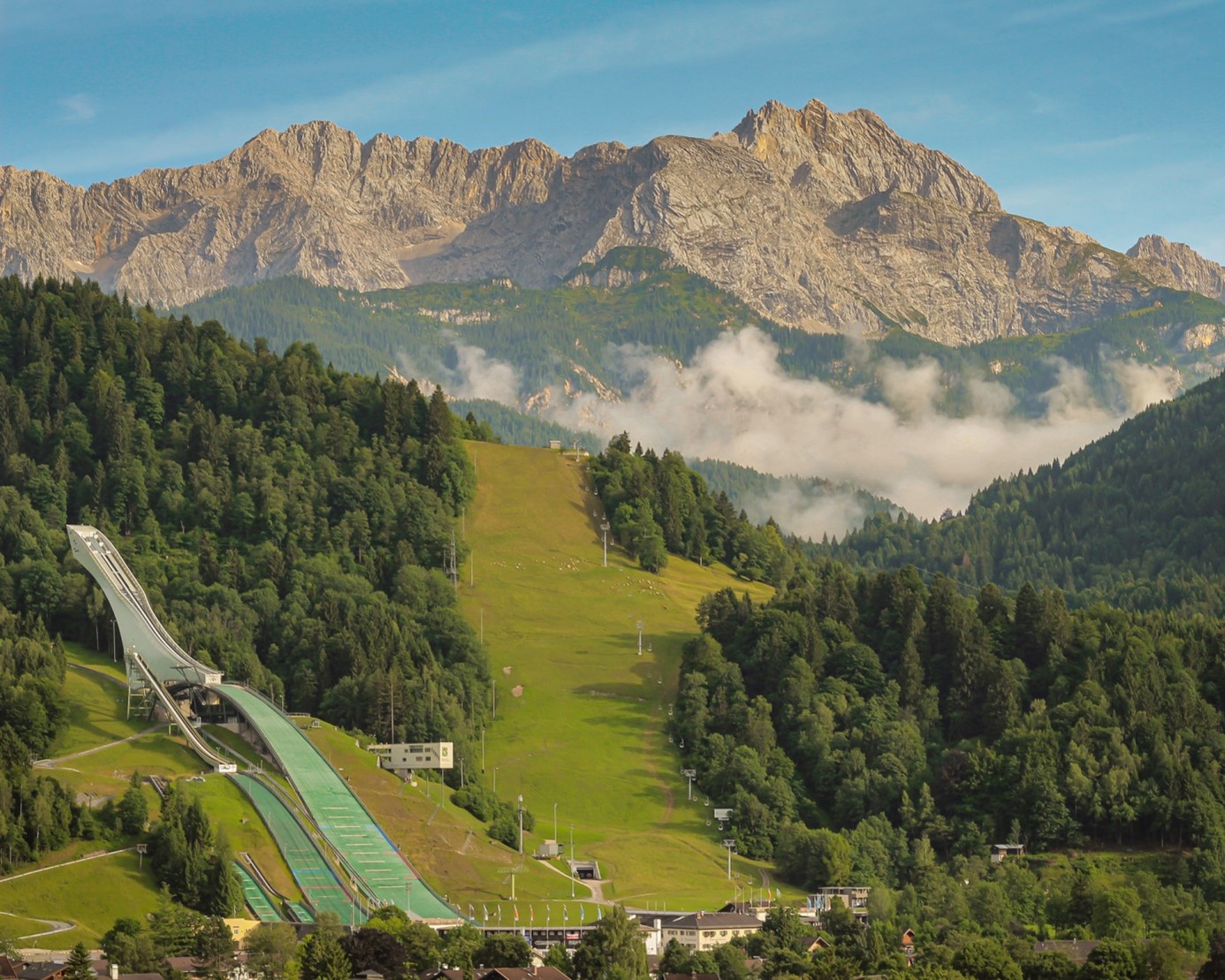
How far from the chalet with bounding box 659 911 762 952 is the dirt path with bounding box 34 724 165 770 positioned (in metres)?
50.0

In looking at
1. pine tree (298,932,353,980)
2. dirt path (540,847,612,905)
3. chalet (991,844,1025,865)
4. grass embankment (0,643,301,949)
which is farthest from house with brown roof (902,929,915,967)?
grass embankment (0,643,301,949)

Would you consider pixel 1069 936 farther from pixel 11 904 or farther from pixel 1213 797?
pixel 11 904

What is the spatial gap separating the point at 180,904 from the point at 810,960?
138 ft

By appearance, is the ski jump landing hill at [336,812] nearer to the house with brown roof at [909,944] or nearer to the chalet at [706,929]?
the chalet at [706,929]

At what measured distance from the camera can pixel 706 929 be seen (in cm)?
16250

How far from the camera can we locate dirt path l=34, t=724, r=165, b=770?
18080cm

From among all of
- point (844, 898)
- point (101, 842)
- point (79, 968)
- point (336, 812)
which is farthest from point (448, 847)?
point (79, 968)

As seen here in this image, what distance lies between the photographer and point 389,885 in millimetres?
170125

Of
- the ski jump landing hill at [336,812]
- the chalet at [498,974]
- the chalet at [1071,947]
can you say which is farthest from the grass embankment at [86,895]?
the chalet at [1071,947]

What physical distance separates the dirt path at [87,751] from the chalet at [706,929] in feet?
164

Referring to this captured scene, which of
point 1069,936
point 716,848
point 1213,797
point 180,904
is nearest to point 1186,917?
point 1069,936

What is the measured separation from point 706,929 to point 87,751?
5397 centimetres

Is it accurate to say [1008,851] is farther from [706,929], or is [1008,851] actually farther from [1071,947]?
[706,929]

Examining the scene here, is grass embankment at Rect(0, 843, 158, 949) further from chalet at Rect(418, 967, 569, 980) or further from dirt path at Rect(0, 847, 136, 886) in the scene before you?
chalet at Rect(418, 967, 569, 980)
